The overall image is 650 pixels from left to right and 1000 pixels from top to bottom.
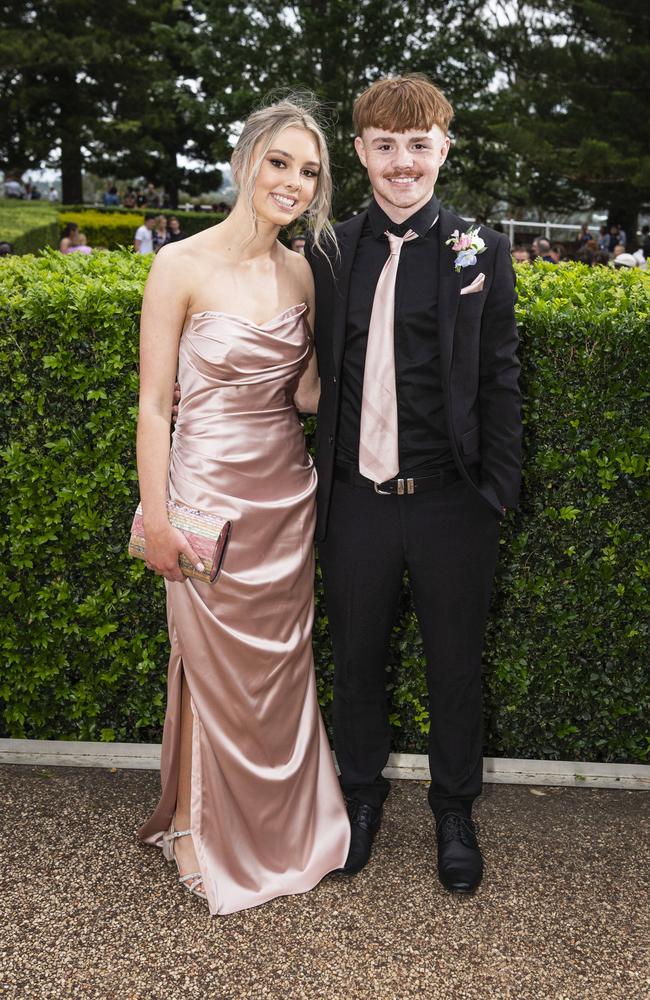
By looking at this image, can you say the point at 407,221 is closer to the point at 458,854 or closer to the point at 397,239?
the point at 397,239

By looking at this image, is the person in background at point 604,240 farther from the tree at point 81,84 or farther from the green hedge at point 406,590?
the green hedge at point 406,590

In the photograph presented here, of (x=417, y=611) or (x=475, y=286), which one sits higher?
(x=475, y=286)

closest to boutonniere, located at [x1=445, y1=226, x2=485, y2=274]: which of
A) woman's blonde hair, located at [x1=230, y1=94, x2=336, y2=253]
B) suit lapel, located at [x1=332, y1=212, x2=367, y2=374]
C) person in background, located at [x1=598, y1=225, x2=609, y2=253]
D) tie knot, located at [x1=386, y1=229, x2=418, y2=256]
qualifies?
tie knot, located at [x1=386, y1=229, x2=418, y2=256]

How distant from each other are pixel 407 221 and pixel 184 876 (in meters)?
2.27

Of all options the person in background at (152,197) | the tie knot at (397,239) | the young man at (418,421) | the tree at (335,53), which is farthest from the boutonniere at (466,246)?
the person in background at (152,197)

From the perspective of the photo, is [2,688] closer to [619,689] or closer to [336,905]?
[336,905]

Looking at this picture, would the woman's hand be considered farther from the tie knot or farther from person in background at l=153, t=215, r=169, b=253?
person in background at l=153, t=215, r=169, b=253

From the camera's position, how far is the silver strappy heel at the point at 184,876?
123 inches

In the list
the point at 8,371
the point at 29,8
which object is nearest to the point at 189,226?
the point at 29,8

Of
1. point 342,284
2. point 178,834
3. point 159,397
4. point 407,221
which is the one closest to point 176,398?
point 159,397

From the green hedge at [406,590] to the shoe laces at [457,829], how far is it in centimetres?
74

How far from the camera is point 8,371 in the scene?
3.79 meters

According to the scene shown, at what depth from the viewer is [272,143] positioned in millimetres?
2902

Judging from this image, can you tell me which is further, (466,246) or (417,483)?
(417,483)
